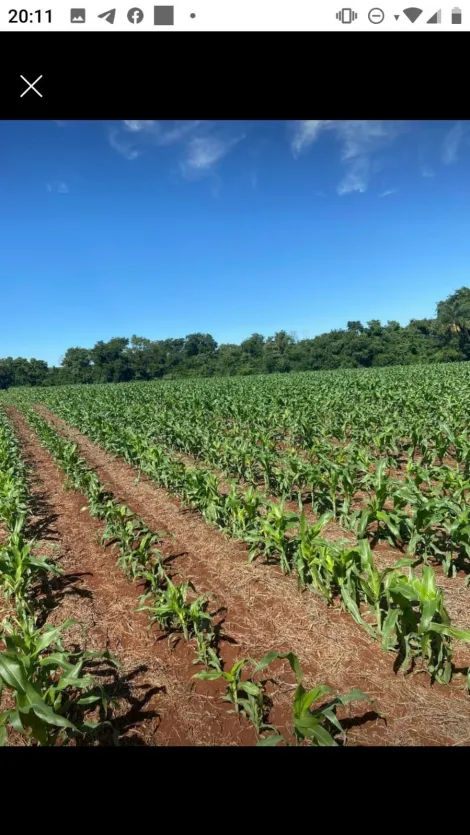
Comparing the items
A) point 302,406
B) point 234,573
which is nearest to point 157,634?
point 234,573

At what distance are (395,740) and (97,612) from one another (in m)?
2.66

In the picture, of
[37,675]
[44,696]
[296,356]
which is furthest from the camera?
[296,356]

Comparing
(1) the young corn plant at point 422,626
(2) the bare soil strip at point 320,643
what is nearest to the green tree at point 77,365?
(2) the bare soil strip at point 320,643

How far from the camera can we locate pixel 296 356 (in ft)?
216

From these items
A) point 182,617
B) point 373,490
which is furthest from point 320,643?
point 373,490
